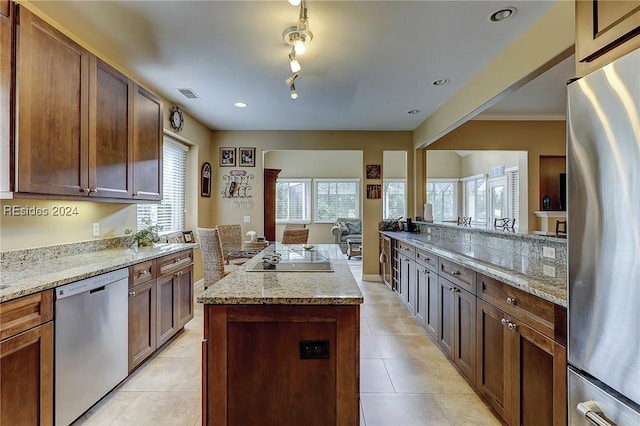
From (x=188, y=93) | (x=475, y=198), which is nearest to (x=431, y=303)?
(x=188, y=93)

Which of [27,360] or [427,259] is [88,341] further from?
[427,259]

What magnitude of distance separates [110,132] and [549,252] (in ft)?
11.1

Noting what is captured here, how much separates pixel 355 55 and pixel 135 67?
2142 mm

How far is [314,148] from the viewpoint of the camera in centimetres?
538

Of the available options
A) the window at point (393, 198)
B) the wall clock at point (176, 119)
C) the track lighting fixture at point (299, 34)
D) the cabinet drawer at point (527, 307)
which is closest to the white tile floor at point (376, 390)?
the cabinet drawer at point (527, 307)

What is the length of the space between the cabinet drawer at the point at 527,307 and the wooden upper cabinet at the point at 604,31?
100 cm

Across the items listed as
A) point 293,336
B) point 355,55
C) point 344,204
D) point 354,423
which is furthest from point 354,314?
point 344,204

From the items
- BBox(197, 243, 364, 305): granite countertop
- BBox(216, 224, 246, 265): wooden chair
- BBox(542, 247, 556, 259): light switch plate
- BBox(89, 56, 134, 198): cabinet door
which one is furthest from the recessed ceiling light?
BBox(216, 224, 246, 265): wooden chair

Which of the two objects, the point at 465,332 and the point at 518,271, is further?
the point at 465,332

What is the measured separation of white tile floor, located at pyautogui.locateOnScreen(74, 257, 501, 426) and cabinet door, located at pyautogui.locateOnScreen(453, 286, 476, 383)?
0.55 feet

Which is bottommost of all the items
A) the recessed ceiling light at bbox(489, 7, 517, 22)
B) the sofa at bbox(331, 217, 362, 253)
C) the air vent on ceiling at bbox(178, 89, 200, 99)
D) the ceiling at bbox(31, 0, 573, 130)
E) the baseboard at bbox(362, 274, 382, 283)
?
the baseboard at bbox(362, 274, 382, 283)

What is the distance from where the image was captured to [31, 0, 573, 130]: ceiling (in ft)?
6.89

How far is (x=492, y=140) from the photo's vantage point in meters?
5.07

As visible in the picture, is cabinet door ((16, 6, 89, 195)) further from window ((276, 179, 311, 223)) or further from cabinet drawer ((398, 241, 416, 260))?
window ((276, 179, 311, 223))
